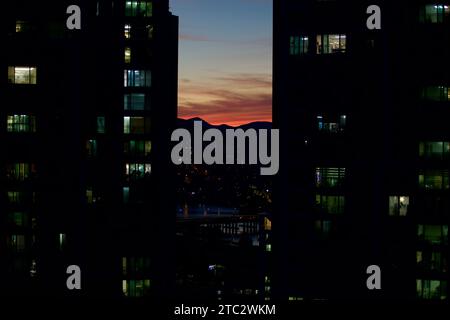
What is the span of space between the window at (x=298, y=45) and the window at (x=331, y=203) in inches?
380

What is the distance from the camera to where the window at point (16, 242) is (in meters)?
54.7

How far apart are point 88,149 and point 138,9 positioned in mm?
11432

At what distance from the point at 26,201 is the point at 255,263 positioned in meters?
63.3

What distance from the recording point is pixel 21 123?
178 ft

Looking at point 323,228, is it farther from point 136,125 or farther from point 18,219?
point 18,219

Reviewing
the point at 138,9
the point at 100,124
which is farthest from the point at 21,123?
the point at 138,9

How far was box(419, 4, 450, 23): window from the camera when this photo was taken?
160ft

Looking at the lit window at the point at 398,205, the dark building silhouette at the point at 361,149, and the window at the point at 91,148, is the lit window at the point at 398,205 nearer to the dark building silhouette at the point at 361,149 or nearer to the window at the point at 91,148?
the dark building silhouette at the point at 361,149

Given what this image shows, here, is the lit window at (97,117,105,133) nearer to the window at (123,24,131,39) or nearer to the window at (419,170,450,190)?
the window at (123,24,131,39)

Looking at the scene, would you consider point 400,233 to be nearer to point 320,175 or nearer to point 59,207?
point 320,175

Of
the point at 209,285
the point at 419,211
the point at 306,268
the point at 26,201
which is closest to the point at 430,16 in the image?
the point at 419,211

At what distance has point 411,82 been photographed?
162 ft

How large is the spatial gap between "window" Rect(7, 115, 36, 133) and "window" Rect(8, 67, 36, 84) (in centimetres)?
243
